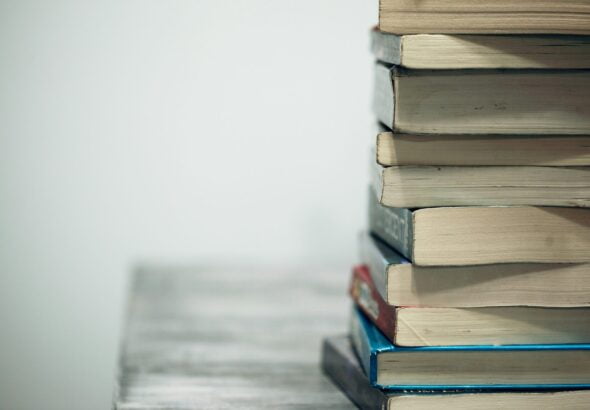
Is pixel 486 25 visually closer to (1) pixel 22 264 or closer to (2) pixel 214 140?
(2) pixel 214 140

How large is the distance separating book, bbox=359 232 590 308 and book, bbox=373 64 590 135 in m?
0.13

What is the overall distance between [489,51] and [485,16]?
0.11ft

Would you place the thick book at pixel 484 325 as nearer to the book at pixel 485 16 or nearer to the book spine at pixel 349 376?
the book spine at pixel 349 376

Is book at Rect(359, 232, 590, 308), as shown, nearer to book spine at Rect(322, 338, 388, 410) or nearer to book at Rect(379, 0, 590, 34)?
book spine at Rect(322, 338, 388, 410)

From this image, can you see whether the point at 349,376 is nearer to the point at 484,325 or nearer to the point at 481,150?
the point at 484,325

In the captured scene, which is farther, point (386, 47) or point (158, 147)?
point (158, 147)

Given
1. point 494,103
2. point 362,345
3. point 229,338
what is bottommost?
point 229,338

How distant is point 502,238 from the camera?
96cm

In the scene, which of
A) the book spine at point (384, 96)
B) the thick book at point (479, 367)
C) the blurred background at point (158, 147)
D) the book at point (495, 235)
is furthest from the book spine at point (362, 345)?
the blurred background at point (158, 147)

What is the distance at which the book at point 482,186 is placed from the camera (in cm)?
95

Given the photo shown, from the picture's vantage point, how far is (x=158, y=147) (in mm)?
2797

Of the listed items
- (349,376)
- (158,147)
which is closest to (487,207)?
(349,376)

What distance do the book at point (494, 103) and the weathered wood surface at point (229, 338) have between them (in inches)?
13.6

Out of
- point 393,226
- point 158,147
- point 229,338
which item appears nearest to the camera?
point 393,226
